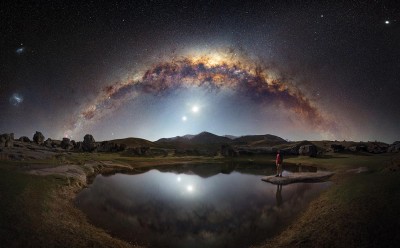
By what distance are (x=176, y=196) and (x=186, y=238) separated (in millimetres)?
14538

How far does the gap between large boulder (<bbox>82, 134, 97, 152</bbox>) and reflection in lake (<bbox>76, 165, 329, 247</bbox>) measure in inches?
3635

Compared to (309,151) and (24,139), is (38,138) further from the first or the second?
(309,151)

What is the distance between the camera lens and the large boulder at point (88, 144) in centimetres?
12188

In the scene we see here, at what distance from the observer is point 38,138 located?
123875 millimetres

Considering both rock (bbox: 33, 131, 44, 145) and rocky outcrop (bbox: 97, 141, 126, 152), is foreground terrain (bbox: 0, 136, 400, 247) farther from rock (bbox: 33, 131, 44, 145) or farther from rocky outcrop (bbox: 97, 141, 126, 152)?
rock (bbox: 33, 131, 44, 145)

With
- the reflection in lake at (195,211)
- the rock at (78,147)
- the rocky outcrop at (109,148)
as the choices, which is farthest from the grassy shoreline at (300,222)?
the rock at (78,147)

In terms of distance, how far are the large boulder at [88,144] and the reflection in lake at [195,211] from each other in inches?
3635

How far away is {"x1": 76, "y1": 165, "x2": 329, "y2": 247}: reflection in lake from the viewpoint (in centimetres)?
1797

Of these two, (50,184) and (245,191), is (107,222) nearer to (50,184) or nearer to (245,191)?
(50,184)

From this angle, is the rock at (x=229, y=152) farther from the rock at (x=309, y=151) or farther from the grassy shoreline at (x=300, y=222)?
the grassy shoreline at (x=300, y=222)

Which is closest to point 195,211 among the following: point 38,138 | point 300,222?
point 300,222

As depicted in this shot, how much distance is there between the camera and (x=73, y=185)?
3341 cm

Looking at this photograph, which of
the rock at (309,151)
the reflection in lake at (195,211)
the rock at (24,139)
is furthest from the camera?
the rock at (24,139)

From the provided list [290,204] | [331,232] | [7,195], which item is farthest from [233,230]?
[7,195]
